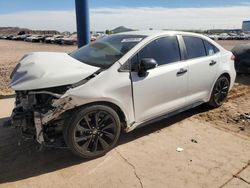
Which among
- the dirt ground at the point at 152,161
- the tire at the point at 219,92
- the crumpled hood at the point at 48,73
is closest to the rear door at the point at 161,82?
the dirt ground at the point at 152,161

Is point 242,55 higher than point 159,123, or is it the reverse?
point 242,55

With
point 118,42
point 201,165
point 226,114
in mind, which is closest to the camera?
point 201,165

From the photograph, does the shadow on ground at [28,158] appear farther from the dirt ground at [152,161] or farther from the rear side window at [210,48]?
the rear side window at [210,48]

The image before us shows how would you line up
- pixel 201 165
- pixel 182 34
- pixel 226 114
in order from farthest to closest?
pixel 226 114 → pixel 182 34 → pixel 201 165

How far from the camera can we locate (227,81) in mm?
6254

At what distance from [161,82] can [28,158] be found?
231 cm

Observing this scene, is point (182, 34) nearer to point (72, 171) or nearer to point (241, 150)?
point (241, 150)

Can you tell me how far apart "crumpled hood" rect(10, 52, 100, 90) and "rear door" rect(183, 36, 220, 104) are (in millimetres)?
1977

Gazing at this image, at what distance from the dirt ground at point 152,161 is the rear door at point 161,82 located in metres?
0.49

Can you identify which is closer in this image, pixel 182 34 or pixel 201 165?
pixel 201 165

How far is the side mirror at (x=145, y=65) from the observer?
14.3 ft

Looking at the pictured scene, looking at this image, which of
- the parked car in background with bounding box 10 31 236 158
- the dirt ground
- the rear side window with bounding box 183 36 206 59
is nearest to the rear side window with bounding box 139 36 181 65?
the parked car in background with bounding box 10 31 236 158

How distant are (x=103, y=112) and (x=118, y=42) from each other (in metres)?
1.40

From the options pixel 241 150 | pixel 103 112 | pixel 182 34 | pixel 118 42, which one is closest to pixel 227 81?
pixel 182 34
